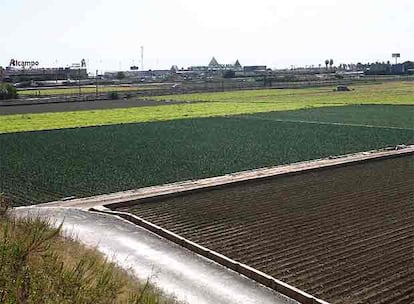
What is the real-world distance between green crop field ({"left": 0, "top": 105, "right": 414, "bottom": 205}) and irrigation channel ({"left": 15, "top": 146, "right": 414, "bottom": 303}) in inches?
57.3

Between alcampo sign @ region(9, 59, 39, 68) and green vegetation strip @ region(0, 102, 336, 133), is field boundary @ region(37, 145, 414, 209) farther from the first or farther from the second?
alcampo sign @ region(9, 59, 39, 68)

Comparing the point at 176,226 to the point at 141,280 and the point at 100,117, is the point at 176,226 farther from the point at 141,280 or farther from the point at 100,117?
the point at 100,117

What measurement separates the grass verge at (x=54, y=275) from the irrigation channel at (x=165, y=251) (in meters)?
0.67

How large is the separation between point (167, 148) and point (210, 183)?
8.00m

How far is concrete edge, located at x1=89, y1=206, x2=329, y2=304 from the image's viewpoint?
9.35 meters

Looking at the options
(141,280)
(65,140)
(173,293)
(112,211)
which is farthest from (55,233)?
(65,140)

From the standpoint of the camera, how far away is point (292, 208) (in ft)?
48.8

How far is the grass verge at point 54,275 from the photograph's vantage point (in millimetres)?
7156

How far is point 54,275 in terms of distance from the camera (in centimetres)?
800

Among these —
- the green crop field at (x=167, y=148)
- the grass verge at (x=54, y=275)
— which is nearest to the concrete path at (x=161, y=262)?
the grass verge at (x=54, y=275)

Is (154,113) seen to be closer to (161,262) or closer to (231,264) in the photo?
(161,262)

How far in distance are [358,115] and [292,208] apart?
27.3m

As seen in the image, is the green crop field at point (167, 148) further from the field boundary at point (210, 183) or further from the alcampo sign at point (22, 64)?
the alcampo sign at point (22, 64)

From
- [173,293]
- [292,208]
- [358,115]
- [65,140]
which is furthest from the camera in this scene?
[358,115]
